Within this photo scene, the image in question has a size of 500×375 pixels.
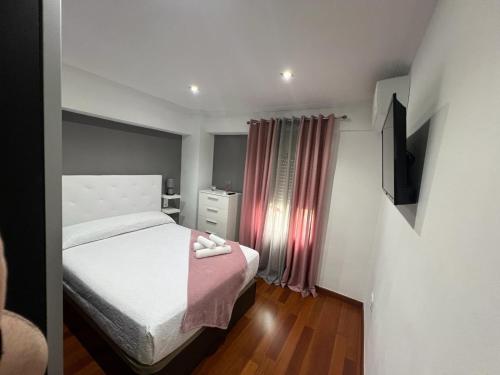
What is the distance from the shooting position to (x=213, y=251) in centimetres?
199

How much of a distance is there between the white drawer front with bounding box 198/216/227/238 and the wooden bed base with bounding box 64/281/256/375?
1.51 meters

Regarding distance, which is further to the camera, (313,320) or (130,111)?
(130,111)

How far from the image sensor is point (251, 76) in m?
1.86

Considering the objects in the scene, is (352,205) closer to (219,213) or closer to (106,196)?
(219,213)

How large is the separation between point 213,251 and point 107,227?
1.23 m

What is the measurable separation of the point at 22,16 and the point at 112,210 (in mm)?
2694

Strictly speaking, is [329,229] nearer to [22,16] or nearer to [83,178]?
[22,16]

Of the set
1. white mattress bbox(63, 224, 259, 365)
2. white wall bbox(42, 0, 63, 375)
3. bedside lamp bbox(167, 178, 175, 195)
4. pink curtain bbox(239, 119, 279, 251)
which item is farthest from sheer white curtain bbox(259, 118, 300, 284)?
white wall bbox(42, 0, 63, 375)

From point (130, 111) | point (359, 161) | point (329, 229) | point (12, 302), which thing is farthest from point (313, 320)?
point (130, 111)

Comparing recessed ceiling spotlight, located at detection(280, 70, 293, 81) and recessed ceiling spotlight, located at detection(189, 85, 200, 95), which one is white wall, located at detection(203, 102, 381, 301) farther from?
recessed ceiling spotlight, located at detection(189, 85, 200, 95)

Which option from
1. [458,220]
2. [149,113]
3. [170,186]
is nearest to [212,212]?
[170,186]

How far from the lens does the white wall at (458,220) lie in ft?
1.39

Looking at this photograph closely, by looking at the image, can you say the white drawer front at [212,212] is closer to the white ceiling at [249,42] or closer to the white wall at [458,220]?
the white ceiling at [249,42]

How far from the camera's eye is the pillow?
1.99 m
